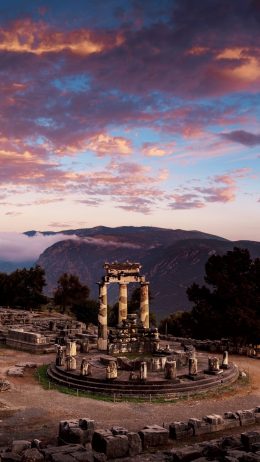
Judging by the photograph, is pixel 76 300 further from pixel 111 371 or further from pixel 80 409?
pixel 80 409

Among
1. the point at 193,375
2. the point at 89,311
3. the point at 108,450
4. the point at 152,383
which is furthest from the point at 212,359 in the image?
the point at 89,311

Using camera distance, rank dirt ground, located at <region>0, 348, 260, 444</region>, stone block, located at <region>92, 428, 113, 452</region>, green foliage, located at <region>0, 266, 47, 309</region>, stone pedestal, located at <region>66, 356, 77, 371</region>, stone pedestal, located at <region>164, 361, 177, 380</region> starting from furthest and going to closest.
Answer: green foliage, located at <region>0, 266, 47, 309</region> → stone pedestal, located at <region>66, 356, 77, 371</region> → stone pedestal, located at <region>164, 361, 177, 380</region> → dirt ground, located at <region>0, 348, 260, 444</region> → stone block, located at <region>92, 428, 113, 452</region>

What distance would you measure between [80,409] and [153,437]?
322 inches

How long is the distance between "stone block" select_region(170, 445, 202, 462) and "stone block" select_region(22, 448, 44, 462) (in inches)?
168

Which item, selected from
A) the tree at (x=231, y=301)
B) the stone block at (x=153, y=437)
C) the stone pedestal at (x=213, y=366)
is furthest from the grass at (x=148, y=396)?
the tree at (x=231, y=301)

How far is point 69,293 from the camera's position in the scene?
87312 millimetres

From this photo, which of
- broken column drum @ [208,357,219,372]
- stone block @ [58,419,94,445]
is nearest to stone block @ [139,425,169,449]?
stone block @ [58,419,94,445]

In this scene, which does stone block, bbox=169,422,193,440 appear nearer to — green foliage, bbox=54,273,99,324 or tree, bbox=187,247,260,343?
tree, bbox=187,247,260,343

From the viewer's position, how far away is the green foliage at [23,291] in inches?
3383

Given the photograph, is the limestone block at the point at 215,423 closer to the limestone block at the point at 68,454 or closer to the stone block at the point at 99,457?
the stone block at the point at 99,457

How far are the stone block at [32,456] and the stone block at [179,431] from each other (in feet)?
20.8

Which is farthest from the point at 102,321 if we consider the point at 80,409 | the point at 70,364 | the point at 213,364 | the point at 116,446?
the point at 116,446

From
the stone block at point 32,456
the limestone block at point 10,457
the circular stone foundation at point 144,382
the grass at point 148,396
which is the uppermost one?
the stone block at point 32,456

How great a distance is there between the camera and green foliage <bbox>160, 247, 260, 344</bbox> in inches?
1871
